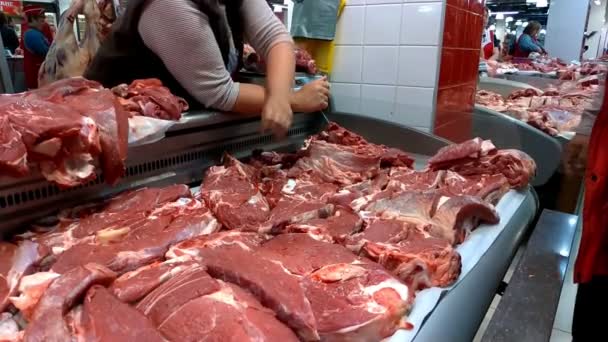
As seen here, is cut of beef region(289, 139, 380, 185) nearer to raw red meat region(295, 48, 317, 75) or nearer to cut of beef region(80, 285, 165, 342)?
raw red meat region(295, 48, 317, 75)

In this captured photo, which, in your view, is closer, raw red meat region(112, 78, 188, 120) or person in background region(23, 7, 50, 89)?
raw red meat region(112, 78, 188, 120)

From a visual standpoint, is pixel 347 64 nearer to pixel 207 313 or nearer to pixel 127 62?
pixel 127 62

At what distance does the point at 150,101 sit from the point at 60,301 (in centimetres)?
92

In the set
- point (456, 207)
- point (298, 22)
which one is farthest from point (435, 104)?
point (456, 207)

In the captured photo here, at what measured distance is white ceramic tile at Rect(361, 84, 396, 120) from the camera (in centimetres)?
279

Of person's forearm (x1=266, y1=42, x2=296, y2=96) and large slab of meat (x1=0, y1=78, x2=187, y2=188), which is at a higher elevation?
person's forearm (x1=266, y1=42, x2=296, y2=96)

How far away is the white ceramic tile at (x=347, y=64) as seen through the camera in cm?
295

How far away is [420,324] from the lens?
972 mm

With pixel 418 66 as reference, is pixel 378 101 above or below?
below

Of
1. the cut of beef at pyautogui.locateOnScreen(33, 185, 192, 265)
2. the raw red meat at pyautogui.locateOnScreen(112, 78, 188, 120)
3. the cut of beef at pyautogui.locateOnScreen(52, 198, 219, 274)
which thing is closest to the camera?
the cut of beef at pyautogui.locateOnScreen(52, 198, 219, 274)

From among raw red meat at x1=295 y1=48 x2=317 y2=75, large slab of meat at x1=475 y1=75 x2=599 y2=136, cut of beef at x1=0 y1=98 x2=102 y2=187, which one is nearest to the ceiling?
large slab of meat at x1=475 y1=75 x2=599 y2=136

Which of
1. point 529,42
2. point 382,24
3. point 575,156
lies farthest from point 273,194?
point 529,42

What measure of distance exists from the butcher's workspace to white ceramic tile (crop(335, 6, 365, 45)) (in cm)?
1

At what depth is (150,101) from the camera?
5.26ft
